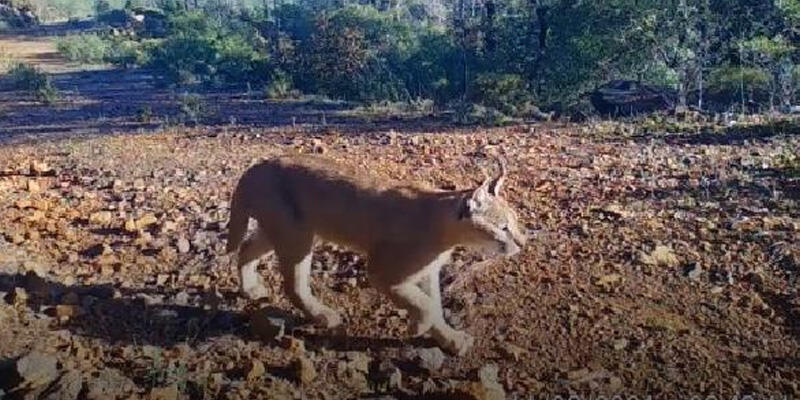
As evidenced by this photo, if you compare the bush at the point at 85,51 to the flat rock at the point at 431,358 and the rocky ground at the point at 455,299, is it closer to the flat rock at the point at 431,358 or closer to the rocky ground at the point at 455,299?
the rocky ground at the point at 455,299

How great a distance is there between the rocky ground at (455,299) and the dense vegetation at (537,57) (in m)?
6.39

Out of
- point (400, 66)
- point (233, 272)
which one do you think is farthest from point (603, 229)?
point (400, 66)

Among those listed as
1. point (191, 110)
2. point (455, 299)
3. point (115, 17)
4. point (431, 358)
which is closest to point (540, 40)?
point (191, 110)

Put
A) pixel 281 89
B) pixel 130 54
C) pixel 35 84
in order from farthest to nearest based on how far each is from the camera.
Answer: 1. pixel 130 54
2. pixel 35 84
3. pixel 281 89

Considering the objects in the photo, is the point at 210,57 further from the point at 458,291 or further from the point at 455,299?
the point at 455,299

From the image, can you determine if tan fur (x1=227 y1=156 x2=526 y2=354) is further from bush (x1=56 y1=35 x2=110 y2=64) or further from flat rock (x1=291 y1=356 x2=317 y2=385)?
bush (x1=56 y1=35 x2=110 y2=64)

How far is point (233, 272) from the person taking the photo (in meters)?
6.28

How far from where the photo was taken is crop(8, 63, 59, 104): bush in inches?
765

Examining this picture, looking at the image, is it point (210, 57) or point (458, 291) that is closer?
point (458, 291)

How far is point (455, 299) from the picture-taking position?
5.71 m

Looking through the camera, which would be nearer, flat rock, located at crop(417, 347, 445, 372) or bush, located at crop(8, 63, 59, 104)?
flat rock, located at crop(417, 347, 445, 372)

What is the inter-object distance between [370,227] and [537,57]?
13367 mm

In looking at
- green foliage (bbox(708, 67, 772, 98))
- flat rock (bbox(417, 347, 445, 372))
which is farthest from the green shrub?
flat rock (bbox(417, 347, 445, 372))

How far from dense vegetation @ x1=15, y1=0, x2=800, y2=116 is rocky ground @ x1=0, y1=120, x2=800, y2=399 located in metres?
6.39
